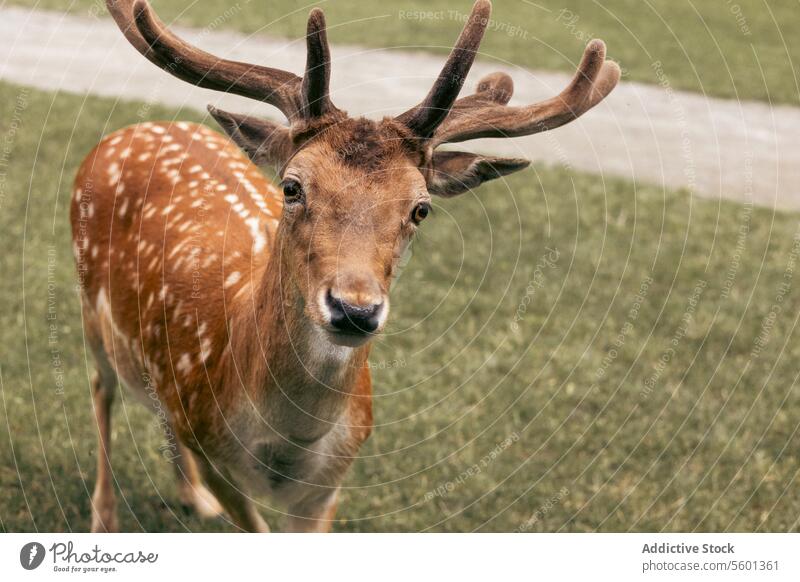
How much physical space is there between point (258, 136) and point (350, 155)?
67 cm

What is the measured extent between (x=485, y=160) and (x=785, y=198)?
8.68m

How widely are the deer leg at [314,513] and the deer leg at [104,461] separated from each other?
141 cm

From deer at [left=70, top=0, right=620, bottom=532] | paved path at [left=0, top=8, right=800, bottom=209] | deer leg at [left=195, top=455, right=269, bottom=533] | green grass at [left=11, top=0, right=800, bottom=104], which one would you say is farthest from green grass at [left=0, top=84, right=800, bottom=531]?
green grass at [left=11, top=0, right=800, bottom=104]

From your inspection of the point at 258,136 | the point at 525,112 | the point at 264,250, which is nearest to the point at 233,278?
the point at 264,250

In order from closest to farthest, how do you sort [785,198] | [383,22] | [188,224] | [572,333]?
[188,224] < [572,333] < [785,198] < [383,22]

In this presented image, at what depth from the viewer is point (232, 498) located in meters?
5.61

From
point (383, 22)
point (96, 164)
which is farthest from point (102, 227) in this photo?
point (383, 22)

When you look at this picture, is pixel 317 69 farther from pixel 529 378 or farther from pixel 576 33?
pixel 576 33

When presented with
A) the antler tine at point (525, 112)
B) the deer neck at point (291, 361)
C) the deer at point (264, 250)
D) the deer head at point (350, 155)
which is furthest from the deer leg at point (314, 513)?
the antler tine at point (525, 112)

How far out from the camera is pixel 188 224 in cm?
617

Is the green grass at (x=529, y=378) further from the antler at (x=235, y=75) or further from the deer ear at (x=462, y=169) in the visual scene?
the antler at (x=235, y=75)

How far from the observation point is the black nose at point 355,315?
13.6 ft
